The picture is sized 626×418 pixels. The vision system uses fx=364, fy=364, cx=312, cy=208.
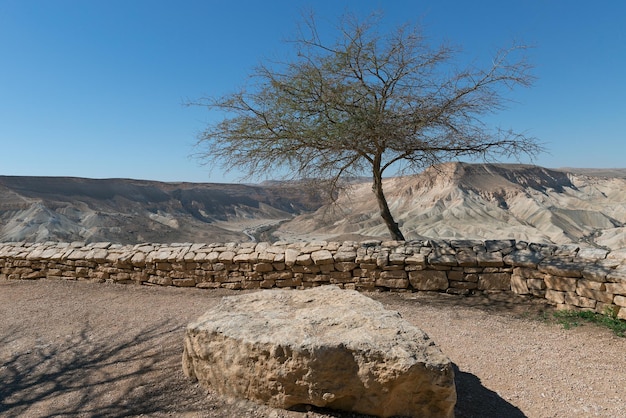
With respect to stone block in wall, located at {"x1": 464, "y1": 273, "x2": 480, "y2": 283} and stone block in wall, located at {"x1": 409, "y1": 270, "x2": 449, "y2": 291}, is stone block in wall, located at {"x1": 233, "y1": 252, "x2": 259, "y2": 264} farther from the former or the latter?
stone block in wall, located at {"x1": 464, "y1": 273, "x2": 480, "y2": 283}

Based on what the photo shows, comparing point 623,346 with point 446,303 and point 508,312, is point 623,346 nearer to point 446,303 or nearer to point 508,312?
point 508,312

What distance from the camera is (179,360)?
12.4 ft

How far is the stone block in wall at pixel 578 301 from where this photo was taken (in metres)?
4.93

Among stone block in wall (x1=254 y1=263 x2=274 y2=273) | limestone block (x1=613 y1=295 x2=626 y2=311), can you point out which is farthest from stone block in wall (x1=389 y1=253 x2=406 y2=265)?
limestone block (x1=613 y1=295 x2=626 y2=311)

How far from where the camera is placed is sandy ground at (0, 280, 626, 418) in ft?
10.1

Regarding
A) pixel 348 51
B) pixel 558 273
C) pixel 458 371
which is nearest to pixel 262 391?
pixel 458 371

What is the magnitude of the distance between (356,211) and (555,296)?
1909 inches

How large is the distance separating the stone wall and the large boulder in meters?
3.20

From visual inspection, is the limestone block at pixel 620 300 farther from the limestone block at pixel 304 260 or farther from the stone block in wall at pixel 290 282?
the stone block in wall at pixel 290 282

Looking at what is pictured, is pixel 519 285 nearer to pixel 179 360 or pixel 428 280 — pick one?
pixel 428 280

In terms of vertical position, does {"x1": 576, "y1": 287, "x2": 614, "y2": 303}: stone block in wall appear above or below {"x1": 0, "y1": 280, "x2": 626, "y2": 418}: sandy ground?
above

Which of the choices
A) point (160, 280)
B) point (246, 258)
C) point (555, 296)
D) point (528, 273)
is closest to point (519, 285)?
point (528, 273)

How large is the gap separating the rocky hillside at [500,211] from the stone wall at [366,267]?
29.3 metres

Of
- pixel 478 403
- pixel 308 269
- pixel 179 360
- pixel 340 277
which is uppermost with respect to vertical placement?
pixel 308 269
